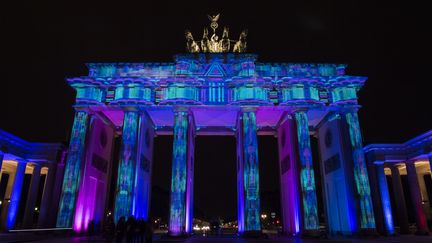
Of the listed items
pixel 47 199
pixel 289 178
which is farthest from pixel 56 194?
pixel 289 178

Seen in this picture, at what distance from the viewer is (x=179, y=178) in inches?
1115

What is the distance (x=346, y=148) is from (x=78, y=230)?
2482cm

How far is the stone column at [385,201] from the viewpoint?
1206 inches

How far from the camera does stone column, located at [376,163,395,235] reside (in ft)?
100

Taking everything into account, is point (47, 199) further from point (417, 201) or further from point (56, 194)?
point (417, 201)

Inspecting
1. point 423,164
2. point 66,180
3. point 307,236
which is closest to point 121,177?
point 66,180

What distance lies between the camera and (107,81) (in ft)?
102

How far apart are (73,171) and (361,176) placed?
2542 centimetres

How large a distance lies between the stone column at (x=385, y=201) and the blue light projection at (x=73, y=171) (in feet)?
94.5

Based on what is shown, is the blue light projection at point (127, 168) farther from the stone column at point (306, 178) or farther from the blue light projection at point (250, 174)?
the stone column at point (306, 178)

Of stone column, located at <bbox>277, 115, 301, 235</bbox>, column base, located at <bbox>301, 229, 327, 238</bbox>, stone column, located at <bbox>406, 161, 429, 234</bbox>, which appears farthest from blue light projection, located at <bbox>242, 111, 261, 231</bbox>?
stone column, located at <bbox>406, 161, 429, 234</bbox>

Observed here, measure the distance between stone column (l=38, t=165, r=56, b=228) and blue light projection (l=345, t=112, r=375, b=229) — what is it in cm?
2992

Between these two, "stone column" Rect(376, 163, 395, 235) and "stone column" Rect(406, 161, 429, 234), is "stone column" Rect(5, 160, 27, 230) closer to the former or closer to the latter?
"stone column" Rect(376, 163, 395, 235)

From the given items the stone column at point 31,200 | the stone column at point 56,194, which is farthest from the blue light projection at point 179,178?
the stone column at point 31,200
